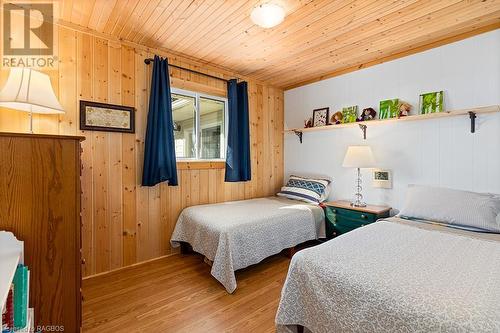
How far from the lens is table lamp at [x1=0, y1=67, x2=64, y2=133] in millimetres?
1643

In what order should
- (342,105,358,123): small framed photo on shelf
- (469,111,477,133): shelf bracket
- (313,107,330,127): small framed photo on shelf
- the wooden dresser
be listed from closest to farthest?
the wooden dresser, (469,111,477,133): shelf bracket, (342,105,358,123): small framed photo on shelf, (313,107,330,127): small framed photo on shelf

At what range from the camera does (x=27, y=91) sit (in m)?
1.69

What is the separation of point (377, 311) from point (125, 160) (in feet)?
8.13

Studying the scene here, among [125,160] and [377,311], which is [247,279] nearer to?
[377,311]

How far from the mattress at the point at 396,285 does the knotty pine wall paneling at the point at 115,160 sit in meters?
1.83

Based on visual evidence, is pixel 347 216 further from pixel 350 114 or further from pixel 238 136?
Answer: pixel 238 136

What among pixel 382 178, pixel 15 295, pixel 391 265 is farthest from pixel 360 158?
pixel 15 295

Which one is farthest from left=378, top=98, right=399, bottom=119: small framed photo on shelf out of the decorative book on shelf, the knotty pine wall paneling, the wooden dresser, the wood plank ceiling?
the decorative book on shelf

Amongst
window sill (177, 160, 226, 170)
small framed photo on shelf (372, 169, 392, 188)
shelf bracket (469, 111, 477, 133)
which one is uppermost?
shelf bracket (469, 111, 477, 133)

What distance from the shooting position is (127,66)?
257cm

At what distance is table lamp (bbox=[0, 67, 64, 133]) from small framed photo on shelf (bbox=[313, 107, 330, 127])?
296 cm

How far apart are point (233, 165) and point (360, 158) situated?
1558mm

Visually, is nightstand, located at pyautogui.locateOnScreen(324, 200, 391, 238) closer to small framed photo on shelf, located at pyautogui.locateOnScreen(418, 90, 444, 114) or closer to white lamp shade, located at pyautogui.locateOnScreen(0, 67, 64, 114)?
small framed photo on shelf, located at pyautogui.locateOnScreen(418, 90, 444, 114)

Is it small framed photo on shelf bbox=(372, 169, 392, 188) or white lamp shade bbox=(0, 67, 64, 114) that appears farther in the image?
small framed photo on shelf bbox=(372, 169, 392, 188)
